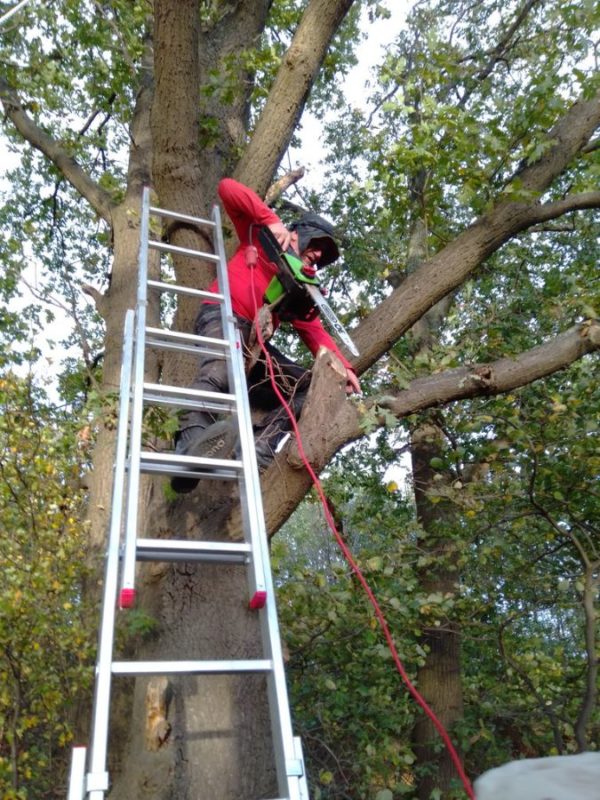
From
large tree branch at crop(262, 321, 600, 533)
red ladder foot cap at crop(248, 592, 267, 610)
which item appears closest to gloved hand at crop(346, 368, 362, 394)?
large tree branch at crop(262, 321, 600, 533)

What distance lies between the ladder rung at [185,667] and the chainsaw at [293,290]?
5.92 ft

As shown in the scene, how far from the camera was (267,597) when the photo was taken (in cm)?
231

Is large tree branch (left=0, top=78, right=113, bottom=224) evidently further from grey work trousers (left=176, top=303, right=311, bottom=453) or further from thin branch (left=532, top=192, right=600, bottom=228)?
thin branch (left=532, top=192, right=600, bottom=228)

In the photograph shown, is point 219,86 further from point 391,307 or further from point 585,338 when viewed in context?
point 585,338

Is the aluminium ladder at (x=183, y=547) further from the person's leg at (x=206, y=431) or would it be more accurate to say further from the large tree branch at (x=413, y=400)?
the large tree branch at (x=413, y=400)

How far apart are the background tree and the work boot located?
0.82ft

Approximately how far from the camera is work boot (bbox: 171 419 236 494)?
3023mm

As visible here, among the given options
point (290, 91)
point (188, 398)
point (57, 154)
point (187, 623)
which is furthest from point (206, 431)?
point (57, 154)

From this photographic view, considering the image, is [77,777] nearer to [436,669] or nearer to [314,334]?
[314,334]

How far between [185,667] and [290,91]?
3.60 meters

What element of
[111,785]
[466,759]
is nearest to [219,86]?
[111,785]

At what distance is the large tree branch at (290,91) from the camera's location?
431 cm

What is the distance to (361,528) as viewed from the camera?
569 centimetres

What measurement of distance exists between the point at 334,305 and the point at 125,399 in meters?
4.46
